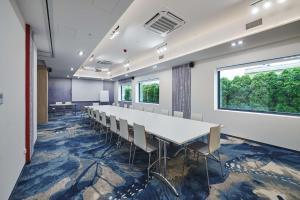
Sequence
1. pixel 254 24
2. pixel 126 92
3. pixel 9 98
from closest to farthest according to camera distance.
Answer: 1. pixel 9 98
2. pixel 254 24
3. pixel 126 92

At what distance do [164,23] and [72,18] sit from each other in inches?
73.6

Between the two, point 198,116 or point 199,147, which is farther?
point 198,116

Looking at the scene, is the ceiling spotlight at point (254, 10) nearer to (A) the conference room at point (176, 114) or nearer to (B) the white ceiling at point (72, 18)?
(A) the conference room at point (176, 114)

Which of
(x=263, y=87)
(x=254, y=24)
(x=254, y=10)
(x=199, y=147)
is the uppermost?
(x=254, y=10)

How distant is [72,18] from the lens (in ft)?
7.88

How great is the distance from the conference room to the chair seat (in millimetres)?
31

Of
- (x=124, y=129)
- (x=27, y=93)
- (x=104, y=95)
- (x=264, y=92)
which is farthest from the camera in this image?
(x=104, y=95)

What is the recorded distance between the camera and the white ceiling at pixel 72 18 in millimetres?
2016

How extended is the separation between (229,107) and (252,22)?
2.51 m

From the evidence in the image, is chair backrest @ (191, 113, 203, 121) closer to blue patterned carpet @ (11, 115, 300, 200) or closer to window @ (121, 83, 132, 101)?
blue patterned carpet @ (11, 115, 300, 200)

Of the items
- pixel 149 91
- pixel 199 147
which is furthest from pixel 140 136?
pixel 149 91

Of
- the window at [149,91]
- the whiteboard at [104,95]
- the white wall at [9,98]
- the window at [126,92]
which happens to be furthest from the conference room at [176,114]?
the whiteboard at [104,95]

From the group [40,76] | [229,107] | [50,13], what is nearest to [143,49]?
[50,13]

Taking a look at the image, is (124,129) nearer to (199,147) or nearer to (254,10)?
(199,147)
